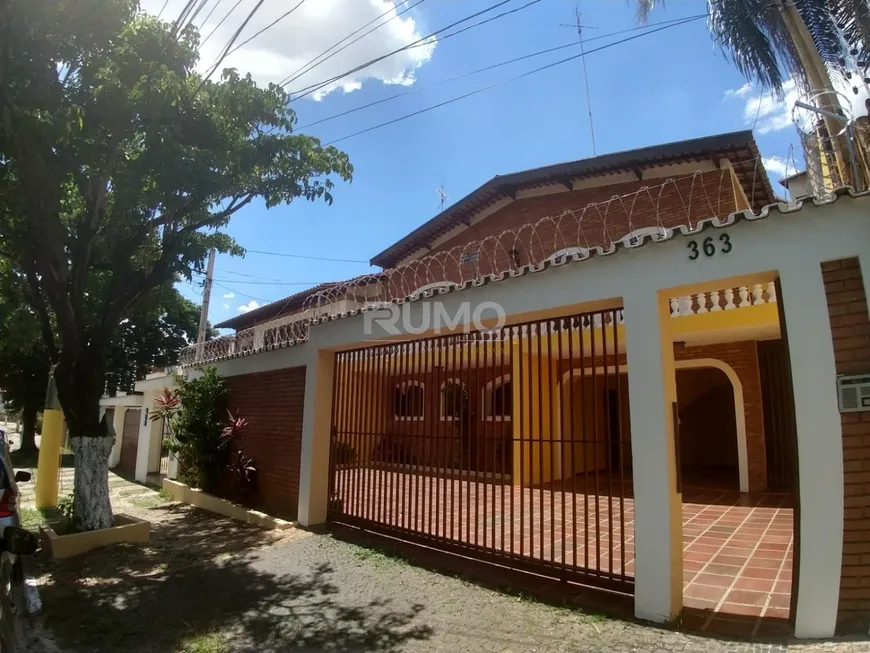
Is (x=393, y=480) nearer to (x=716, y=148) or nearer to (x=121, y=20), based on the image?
(x=121, y=20)

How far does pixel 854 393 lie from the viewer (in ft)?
9.93

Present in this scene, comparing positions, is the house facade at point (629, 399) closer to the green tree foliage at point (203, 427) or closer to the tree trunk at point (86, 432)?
the green tree foliage at point (203, 427)

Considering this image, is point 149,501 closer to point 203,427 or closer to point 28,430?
point 203,427

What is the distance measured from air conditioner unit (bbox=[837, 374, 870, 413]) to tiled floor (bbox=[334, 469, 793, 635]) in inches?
56.6

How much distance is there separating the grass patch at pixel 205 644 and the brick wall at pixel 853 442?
12.9 feet

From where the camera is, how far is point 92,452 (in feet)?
21.1

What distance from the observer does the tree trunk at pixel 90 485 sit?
633 centimetres

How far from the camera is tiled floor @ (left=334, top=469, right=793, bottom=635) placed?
3662 mm

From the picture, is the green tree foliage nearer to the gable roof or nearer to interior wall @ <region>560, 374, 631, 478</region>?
interior wall @ <region>560, 374, 631, 478</region>

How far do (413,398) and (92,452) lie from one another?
4.13 m

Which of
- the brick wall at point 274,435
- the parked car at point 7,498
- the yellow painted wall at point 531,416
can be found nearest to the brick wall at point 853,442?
the yellow painted wall at point 531,416

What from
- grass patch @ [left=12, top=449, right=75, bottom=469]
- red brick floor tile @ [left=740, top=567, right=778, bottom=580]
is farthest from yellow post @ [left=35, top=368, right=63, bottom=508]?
red brick floor tile @ [left=740, top=567, right=778, bottom=580]

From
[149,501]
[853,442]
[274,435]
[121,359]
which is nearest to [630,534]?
[853,442]

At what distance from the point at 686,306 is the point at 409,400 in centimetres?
469
